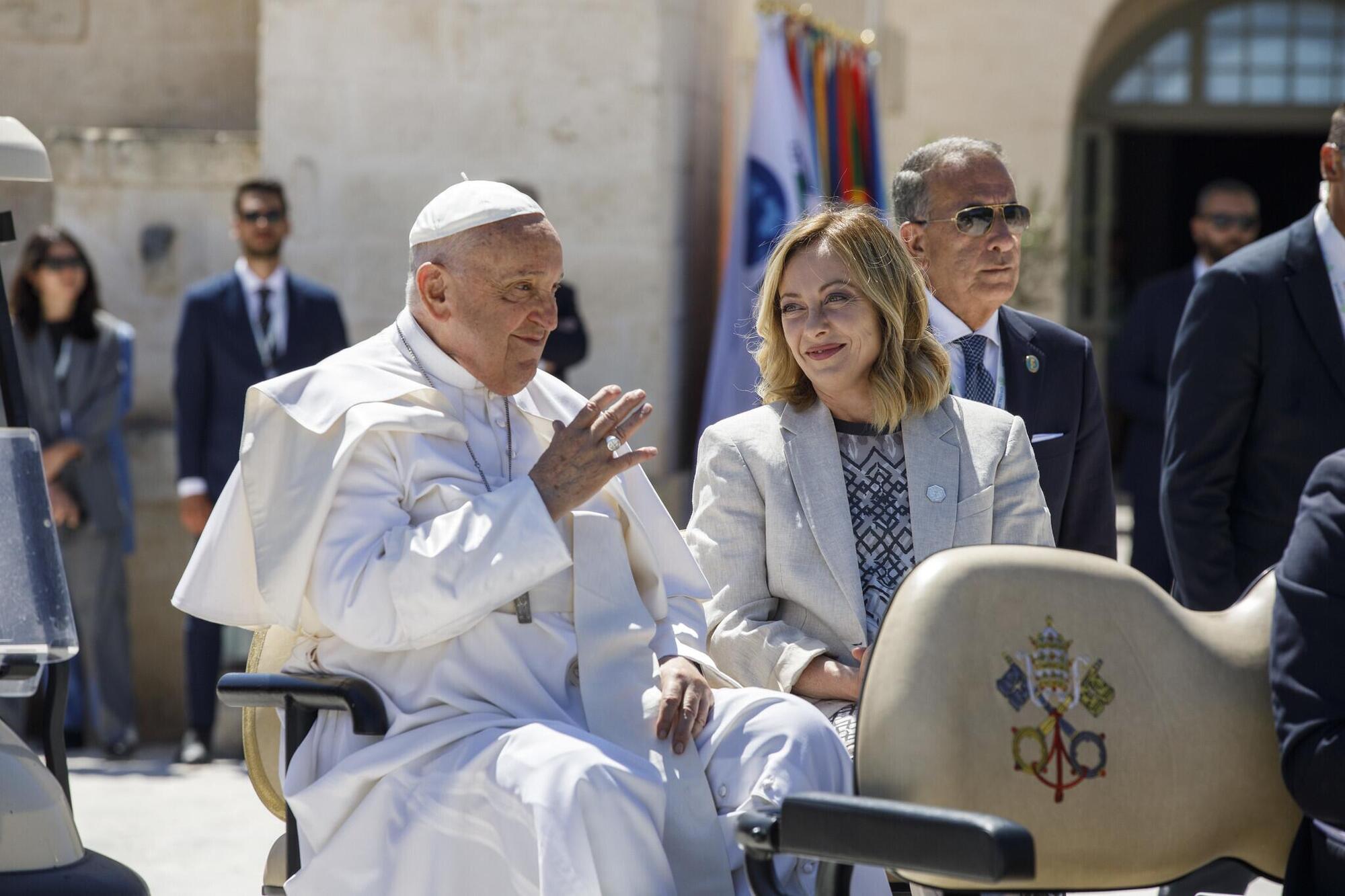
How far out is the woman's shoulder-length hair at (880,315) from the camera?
3443mm

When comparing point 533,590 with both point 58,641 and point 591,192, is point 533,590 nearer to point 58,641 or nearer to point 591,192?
point 58,641

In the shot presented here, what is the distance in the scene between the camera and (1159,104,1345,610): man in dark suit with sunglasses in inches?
153

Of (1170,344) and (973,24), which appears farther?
(973,24)

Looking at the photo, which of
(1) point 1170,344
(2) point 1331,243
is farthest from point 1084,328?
(2) point 1331,243

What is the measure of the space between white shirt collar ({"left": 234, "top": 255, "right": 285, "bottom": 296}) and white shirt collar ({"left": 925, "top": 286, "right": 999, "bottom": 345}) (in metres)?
3.25

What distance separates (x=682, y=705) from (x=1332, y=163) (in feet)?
6.15

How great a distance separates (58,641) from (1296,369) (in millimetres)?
2602

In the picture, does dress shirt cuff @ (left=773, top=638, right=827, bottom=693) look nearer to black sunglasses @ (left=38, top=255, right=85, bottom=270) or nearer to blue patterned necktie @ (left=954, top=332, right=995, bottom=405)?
blue patterned necktie @ (left=954, top=332, right=995, bottom=405)

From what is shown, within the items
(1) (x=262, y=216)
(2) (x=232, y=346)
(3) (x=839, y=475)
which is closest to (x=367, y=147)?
(1) (x=262, y=216)

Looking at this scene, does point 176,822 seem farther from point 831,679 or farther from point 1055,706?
point 1055,706

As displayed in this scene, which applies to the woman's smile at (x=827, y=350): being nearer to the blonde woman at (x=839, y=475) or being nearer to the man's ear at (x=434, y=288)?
the blonde woman at (x=839, y=475)

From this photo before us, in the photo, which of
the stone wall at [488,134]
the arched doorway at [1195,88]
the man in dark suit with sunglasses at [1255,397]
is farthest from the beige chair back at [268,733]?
the arched doorway at [1195,88]

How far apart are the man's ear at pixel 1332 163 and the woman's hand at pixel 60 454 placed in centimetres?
459

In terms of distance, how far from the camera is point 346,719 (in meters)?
3.20
